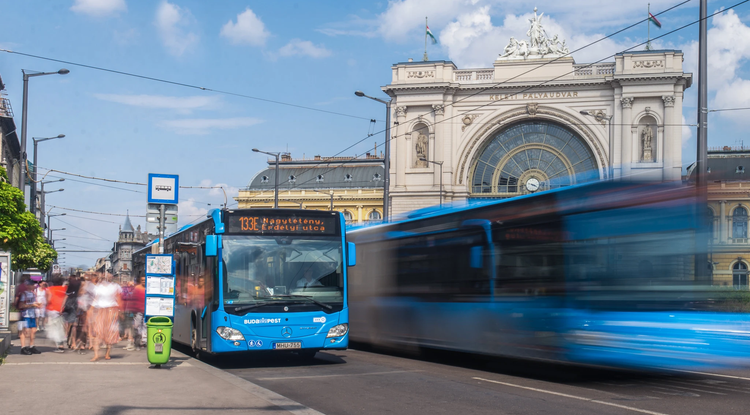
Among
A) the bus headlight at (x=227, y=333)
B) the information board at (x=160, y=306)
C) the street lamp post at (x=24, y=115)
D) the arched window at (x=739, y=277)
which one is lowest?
the bus headlight at (x=227, y=333)

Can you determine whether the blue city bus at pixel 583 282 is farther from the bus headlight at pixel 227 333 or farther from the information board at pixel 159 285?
the information board at pixel 159 285

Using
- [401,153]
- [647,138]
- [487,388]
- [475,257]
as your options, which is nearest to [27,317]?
[475,257]

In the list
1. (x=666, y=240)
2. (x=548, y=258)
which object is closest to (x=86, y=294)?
(x=548, y=258)

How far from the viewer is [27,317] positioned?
15547 mm

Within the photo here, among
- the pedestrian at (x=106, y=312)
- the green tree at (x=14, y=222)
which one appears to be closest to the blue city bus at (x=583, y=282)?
the pedestrian at (x=106, y=312)

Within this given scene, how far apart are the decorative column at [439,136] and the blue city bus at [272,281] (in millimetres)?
47518

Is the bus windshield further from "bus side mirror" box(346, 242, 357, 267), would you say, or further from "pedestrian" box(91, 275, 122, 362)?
"pedestrian" box(91, 275, 122, 362)

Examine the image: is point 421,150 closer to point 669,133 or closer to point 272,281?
point 669,133

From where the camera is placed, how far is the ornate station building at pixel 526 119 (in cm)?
5712

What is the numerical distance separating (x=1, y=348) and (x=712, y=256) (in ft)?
37.3

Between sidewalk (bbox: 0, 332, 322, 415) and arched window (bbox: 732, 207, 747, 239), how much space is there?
604 cm

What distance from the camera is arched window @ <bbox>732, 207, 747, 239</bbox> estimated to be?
10477 millimetres

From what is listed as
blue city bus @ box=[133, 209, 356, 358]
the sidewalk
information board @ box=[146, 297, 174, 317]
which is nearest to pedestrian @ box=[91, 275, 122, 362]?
the sidewalk

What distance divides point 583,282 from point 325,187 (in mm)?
70037
